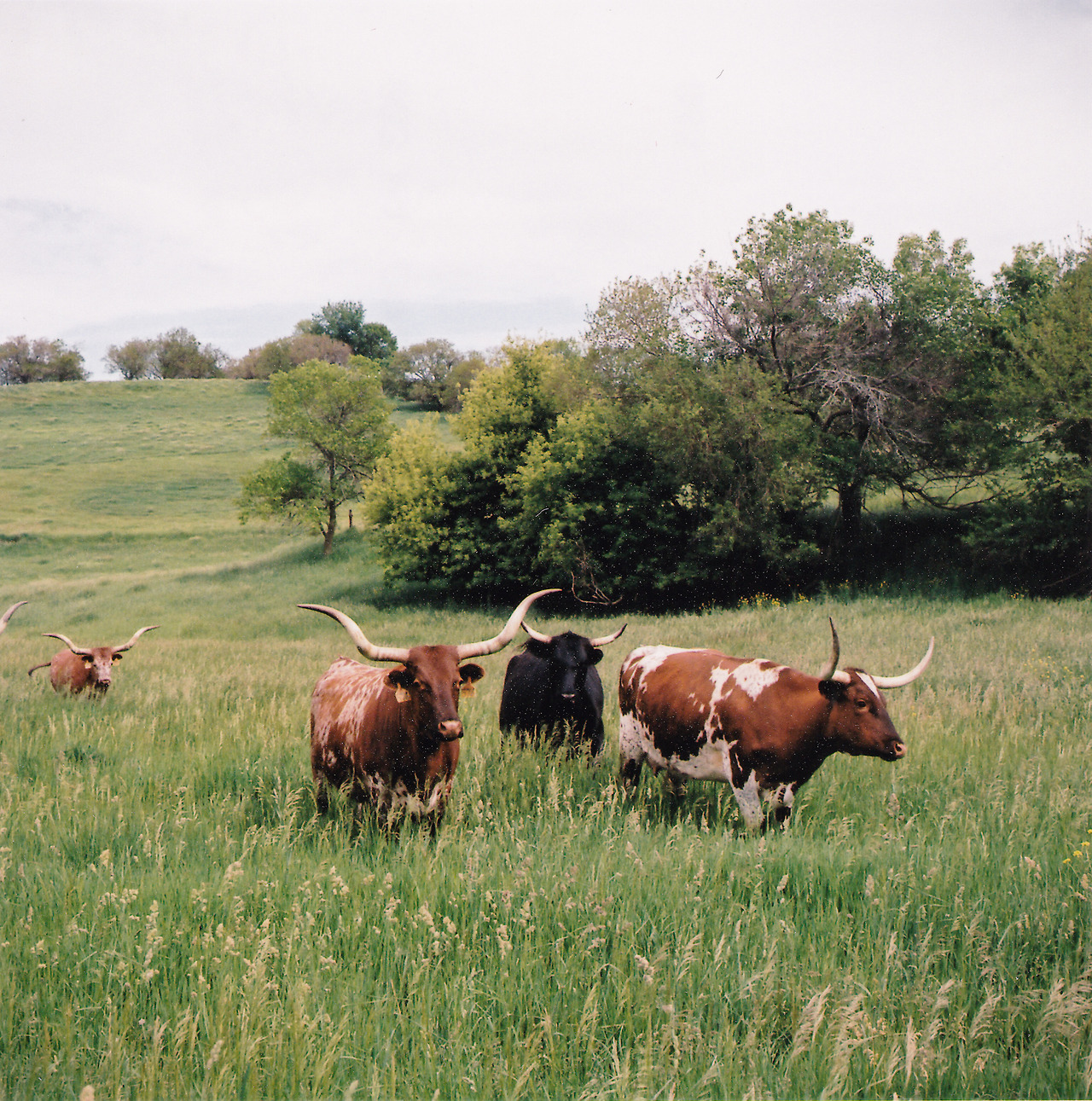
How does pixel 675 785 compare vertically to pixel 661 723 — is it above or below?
below

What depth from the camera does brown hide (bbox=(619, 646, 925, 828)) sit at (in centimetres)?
451

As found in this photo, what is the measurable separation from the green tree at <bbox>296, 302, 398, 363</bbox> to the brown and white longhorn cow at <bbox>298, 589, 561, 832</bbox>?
95.3 metres

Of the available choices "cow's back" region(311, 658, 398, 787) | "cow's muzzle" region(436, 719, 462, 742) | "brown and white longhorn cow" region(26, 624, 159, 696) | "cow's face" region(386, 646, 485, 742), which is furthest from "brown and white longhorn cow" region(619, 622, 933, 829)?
"brown and white longhorn cow" region(26, 624, 159, 696)

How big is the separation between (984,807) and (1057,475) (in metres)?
20.2

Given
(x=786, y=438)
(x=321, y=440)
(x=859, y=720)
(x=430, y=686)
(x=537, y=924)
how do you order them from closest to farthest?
1. (x=537, y=924)
2. (x=430, y=686)
3. (x=859, y=720)
4. (x=786, y=438)
5. (x=321, y=440)

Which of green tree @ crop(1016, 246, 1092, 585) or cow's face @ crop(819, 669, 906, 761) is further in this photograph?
green tree @ crop(1016, 246, 1092, 585)

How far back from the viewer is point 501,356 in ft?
96.7

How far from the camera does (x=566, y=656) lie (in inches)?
272

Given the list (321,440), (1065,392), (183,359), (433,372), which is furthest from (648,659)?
(183,359)

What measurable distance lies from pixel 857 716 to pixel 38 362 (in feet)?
290

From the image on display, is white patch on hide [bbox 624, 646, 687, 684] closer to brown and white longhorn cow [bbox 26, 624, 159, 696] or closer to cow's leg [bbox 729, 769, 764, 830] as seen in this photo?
cow's leg [bbox 729, 769, 764, 830]

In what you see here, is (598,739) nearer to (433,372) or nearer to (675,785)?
(675,785)

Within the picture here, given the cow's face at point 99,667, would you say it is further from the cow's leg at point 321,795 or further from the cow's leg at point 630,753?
the cow's leg at point 630,753

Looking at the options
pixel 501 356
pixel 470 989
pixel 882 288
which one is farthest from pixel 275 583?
pixel 470 989
